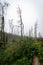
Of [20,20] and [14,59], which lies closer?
[14,59]

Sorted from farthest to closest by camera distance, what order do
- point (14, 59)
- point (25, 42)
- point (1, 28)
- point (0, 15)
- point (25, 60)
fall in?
point (1, 28)
point (0, 15)
point (25, 42)
point (14, 59)
point (25, 60)

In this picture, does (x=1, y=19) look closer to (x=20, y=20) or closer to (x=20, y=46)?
(x=20, y=20)

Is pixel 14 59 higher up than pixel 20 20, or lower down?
lower down

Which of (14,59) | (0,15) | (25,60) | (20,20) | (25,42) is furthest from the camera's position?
(20,20)

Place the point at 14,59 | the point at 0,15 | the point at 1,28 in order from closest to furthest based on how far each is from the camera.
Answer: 1. the point at 14,59
2. the point at 0,15
3. the point at 1,28

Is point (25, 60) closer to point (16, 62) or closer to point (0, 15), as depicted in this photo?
point (16, 62)

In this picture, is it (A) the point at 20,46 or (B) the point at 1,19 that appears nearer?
(A) the point at 20,46

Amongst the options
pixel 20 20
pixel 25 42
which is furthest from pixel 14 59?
pixel 20 20

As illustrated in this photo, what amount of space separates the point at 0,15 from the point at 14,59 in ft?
61.8

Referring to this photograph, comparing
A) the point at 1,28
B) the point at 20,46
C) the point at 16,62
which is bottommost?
the point at 16,62

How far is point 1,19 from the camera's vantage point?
3853cm

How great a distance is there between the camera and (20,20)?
4419 cm

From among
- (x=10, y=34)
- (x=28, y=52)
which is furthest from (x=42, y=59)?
(x=10, y=34)

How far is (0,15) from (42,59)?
20125mm
